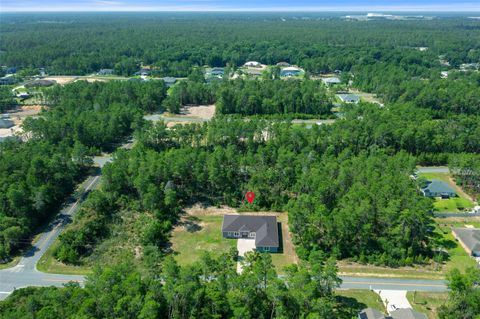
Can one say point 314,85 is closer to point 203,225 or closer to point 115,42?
point 203,225

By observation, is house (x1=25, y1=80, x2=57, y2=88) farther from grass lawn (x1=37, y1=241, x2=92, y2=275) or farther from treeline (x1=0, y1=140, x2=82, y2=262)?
grass lawn (x1=37, y1=241, x2=92, y2=275)

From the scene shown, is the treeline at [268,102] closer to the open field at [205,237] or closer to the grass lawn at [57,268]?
the open field at [205,237]

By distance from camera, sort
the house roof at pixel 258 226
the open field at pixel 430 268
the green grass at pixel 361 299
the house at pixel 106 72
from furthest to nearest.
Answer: the house at pixel 106 72 → the house roof at pixel 258 226 → the open field at pixel 430 268 → the green grass at pixel 361 299

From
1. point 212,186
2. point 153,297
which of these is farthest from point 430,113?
point 153,297

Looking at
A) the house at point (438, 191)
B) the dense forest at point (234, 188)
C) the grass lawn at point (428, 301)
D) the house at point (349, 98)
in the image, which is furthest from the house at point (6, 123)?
the house at point (438, 191)

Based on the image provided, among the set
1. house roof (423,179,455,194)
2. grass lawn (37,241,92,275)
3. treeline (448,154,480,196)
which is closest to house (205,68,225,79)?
treeline (448,154,480,196)

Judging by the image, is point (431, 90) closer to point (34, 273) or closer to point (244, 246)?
point (244, 246)

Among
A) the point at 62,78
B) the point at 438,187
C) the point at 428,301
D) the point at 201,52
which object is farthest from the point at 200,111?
the point at 201,52
